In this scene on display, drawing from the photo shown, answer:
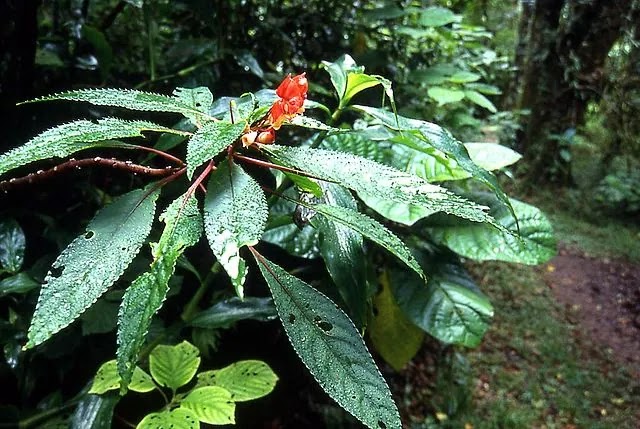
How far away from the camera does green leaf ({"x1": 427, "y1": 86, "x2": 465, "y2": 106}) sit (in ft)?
5.31

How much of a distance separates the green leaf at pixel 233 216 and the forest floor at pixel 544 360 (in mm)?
1502

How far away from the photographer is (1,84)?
3.41ft

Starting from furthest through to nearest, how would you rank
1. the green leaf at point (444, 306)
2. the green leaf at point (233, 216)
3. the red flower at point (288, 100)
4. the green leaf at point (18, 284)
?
the green leaf at point (444, 306) → the green leaf at point (18, 284) → the red flower at point (288, 100) → the green leaf at point (233, 216)

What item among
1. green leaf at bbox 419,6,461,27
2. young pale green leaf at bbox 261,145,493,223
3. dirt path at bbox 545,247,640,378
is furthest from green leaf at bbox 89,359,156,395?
dirt path at bbox 545,247,640,378

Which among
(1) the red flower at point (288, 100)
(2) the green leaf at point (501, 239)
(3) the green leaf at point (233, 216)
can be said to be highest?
(1) the red flower at point (288, 100)

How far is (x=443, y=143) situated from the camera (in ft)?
2.18

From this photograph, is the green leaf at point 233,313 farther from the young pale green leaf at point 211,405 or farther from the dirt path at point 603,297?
the dirt path at point 603,297

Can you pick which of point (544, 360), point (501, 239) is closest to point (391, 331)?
point (501, 239)

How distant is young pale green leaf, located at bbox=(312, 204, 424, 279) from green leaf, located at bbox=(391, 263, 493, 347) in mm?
685

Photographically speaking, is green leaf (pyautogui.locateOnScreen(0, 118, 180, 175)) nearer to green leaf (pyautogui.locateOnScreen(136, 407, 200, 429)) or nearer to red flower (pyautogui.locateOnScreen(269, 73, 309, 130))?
red flower (pyautogui.locateOnScreen(269, 73, 309, 130))

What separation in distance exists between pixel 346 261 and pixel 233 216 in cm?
27

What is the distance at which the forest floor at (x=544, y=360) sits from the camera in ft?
6.20

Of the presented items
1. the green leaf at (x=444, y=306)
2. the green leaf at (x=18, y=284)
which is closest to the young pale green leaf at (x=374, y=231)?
the green leaf at (x=18, y=284)

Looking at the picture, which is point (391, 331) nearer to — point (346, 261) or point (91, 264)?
point (346, 261)
